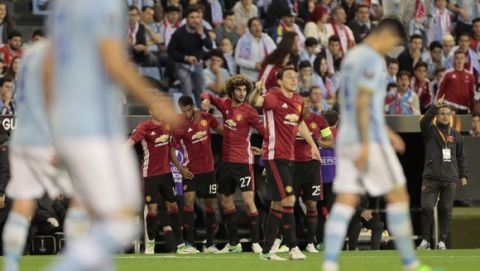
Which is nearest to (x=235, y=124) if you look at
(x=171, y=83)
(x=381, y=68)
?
(x=171, y=83)

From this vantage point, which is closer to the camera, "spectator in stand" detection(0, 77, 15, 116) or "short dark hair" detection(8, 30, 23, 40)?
"spectator in stand" detection(0, 77, 15, 116)

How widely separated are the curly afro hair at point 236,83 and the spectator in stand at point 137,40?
152 inches

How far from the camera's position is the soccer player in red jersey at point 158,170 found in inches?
745

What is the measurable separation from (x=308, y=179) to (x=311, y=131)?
31.6 inches

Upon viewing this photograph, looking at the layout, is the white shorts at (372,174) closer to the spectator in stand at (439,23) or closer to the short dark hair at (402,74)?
the short dark hair at (402,74)

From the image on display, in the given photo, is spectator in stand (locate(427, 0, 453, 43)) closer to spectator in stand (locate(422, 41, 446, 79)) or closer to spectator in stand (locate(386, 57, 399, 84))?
spectator in stand (locate(422, 41, 446, 79))

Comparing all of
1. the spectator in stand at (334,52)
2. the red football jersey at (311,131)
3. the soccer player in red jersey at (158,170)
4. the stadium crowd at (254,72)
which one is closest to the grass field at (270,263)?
the stadium crowd at (254,72)

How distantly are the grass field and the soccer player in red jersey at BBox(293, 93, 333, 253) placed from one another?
1.75 meters

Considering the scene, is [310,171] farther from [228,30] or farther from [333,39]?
[228,30]

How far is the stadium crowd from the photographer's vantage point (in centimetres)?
1919

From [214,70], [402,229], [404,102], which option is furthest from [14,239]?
[404,102]

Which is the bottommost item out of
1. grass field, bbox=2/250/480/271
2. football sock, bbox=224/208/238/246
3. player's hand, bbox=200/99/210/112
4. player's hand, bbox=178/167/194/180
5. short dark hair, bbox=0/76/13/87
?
grass field, bbox=2/250/480/271

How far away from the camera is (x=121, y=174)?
7332mm

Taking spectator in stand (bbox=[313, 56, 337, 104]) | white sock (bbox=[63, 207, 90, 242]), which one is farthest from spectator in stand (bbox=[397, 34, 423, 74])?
white sock (bbox=[63, 207, 90, 242])
